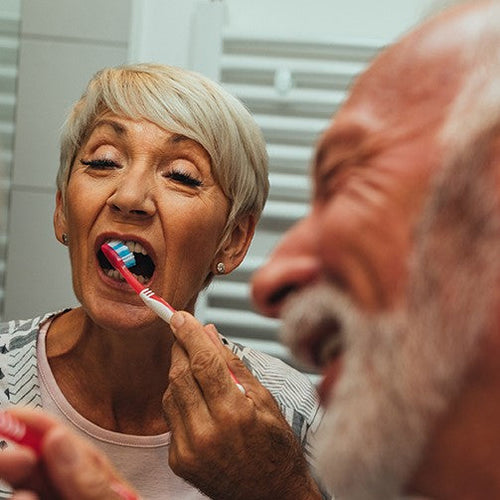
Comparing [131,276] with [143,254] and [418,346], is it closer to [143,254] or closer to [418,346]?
[143,254]

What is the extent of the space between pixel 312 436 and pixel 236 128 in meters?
0.47

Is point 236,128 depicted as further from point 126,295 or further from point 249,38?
point 249,38

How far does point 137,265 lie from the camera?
115cm

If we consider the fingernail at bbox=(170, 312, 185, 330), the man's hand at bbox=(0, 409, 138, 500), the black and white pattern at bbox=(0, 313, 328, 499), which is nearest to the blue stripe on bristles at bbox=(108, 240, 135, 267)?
the fingernail at bbox=(170, 312, 185, 330)

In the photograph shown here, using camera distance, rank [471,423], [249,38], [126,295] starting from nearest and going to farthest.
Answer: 1. [471,423]
2. [126,295]
3. [249,38]

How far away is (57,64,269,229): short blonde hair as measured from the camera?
3.72ft

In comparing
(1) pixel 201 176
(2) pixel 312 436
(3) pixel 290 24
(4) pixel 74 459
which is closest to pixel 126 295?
(1) pixel 201 176

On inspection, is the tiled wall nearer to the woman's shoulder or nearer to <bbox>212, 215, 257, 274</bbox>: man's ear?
the woman's shoulder

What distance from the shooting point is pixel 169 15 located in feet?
5.31

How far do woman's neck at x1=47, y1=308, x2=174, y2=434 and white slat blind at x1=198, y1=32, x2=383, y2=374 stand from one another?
15.0 inches

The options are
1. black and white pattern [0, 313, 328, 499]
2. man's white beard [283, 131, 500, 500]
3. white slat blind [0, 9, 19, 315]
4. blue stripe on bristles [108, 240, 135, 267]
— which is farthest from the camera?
white slat blind [0, 9, 19, 315]

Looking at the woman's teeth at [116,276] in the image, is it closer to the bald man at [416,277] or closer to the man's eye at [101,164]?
the man's eye at [101,164]

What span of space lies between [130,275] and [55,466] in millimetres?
513

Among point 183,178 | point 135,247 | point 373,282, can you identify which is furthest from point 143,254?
point 373,282
